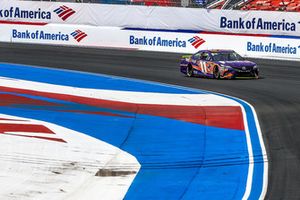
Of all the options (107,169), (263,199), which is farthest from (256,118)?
(263,199)

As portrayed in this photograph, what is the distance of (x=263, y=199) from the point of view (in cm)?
1059

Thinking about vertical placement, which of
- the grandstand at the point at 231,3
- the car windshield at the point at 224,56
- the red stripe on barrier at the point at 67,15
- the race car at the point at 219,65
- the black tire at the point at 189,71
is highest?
the grandstand at the point at 231,3

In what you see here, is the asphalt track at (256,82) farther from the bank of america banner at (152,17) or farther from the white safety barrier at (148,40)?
the bank of america banner at (152,17)

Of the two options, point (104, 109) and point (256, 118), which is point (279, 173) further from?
point (104, 109)

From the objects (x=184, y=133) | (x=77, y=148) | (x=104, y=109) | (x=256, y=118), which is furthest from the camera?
(x=104, y=109)

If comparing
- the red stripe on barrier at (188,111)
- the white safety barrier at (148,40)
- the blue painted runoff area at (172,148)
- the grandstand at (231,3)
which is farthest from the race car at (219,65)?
the grandstand at (231,3)

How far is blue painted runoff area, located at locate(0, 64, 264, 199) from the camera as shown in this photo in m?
11.5

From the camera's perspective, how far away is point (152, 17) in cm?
4231

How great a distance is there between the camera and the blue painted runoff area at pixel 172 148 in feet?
37.6

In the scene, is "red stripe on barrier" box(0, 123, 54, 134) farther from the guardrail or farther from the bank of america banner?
the bank of america banner

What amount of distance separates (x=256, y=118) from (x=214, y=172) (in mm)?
6532

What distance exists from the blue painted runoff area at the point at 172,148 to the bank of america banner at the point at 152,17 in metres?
18.2

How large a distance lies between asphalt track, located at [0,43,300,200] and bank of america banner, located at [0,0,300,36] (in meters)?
3.17

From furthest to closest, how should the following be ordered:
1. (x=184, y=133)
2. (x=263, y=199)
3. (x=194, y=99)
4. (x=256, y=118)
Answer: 1. (x=194, y=99)
2. (x=256, y=118)
3. (x=184, y=133)
4. (x=263, y=199)
